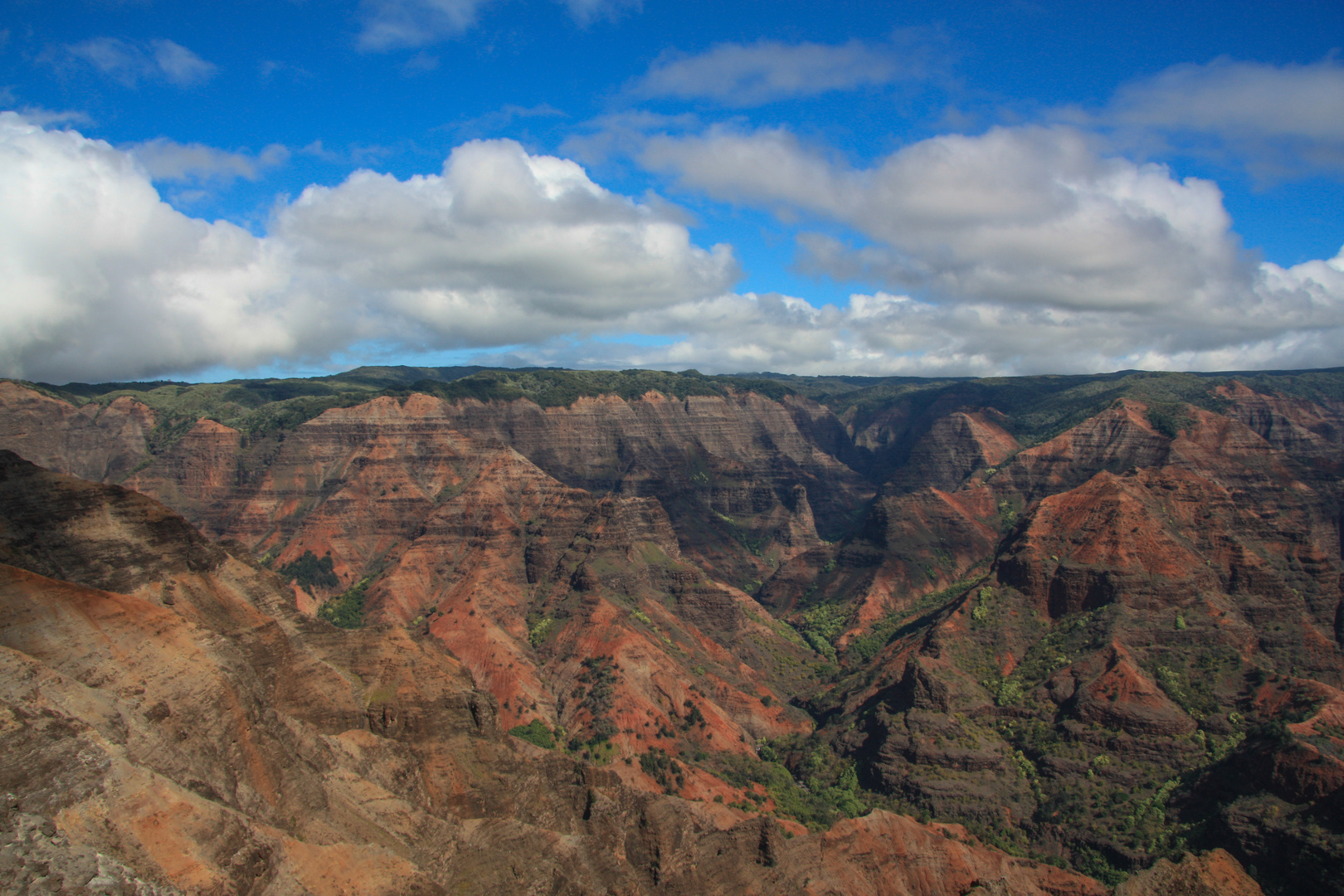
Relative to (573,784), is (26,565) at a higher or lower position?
higher

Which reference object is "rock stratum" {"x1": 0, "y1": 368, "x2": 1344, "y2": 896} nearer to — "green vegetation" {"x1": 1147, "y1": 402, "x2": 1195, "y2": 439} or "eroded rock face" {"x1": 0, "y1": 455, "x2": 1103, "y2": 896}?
"eroded rock face" {"x1": 0, "y1": 455, "x2": 1103, "y2": 896}

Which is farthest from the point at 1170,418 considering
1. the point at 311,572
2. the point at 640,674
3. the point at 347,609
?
the point at 311,572

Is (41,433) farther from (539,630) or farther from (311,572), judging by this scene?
(539,630)

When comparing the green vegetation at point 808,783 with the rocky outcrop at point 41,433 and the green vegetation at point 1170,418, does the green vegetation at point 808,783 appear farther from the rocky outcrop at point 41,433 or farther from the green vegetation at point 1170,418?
the rocky outcrop at point 41,433

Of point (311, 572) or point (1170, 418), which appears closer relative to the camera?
point (311, 572)

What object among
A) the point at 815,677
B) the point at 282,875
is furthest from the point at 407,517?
the point at 282,875

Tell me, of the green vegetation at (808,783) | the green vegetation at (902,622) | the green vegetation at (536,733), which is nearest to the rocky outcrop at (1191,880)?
the green vegetation at (808,783)

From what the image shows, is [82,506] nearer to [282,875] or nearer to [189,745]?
[189,745]
